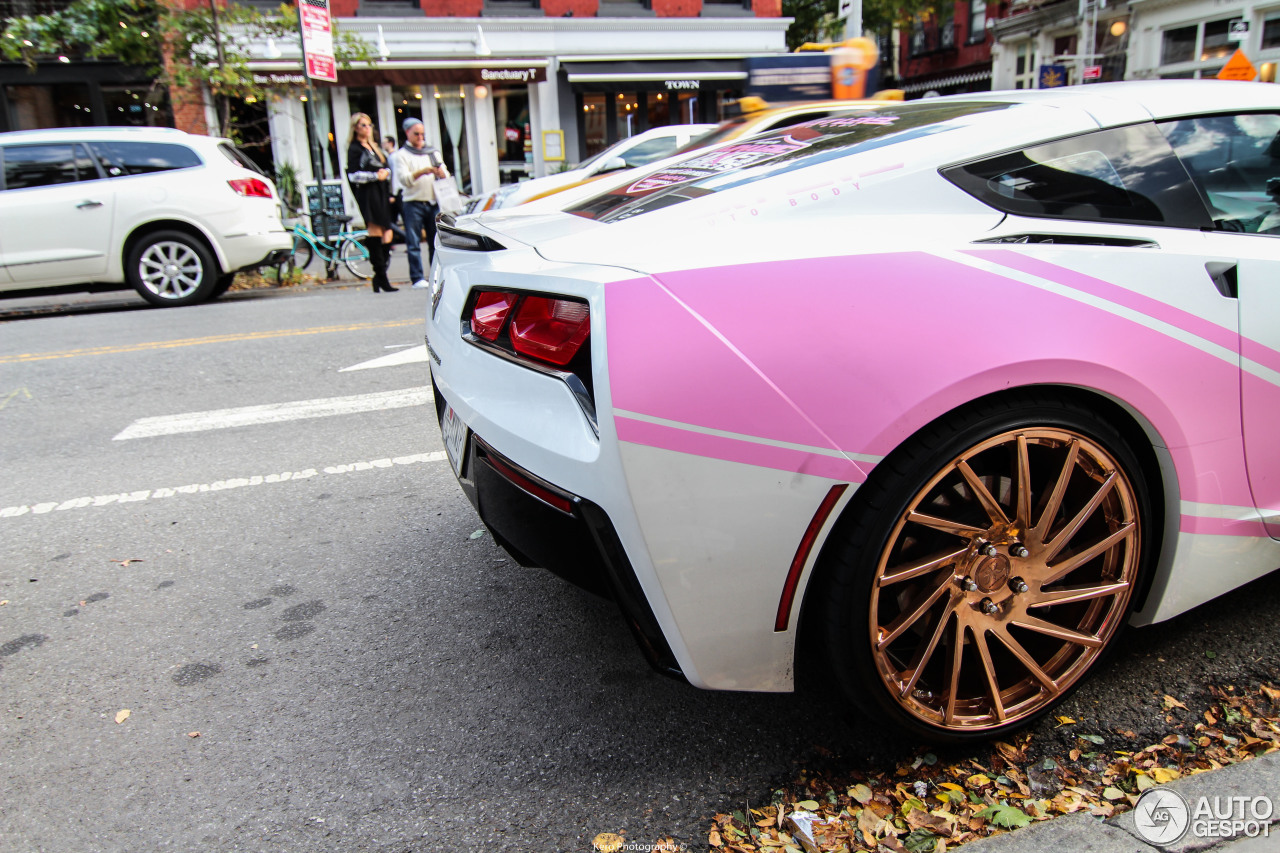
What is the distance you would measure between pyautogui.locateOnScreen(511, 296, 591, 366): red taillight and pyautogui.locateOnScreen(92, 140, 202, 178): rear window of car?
29.3 ft

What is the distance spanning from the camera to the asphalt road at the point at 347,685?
1978 millimetres

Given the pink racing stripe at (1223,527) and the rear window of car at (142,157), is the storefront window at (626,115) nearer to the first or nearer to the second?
the rear window of car at (142,157)

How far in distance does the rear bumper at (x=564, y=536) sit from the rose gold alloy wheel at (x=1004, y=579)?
0.48m

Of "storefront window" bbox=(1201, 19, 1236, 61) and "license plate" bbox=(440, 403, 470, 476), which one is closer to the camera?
"license plate" bbox=(440, 403, 470, 476)

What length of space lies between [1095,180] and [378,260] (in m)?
9.08

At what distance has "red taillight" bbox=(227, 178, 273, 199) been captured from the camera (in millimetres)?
9586

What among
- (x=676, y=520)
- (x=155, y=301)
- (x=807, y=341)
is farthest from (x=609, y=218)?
(x=155, y=301)

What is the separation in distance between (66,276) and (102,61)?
1307 cm

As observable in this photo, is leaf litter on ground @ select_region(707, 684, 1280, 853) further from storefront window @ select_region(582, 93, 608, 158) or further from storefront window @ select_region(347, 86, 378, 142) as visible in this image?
storefront window @ select_region(582, 93, 608, 158)

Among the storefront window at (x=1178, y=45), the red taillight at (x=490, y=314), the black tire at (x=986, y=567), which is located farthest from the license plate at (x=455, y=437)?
the storefront window at (x=1178, y=45)

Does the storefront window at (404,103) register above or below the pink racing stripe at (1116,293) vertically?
above

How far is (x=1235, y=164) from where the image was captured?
7.72 ft

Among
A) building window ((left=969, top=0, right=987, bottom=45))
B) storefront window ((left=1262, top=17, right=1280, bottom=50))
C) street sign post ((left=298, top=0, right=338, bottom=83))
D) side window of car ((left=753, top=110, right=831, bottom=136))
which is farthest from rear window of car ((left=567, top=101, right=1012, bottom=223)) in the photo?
building window ((left=969, top=0, right=987, bottom=45))

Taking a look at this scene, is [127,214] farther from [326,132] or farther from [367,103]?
[367,103]
